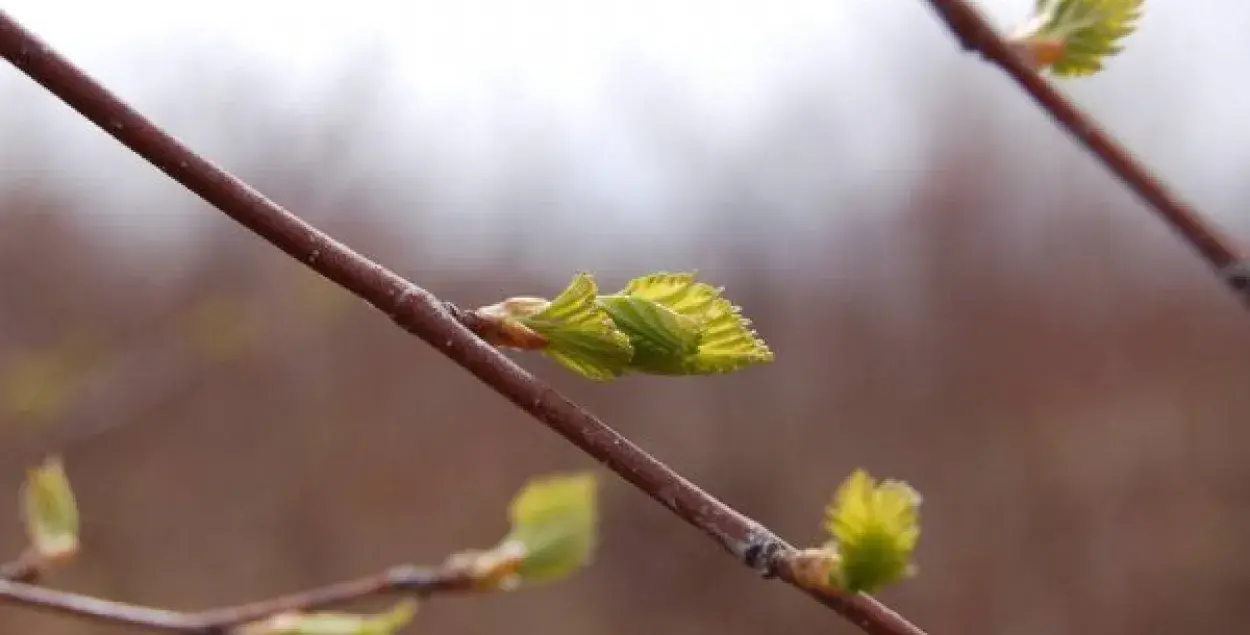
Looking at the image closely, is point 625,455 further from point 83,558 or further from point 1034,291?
point 1034,291

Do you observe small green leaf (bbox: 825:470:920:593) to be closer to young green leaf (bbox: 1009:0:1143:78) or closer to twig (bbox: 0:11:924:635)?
twig (bbox: 0:11:924:635)

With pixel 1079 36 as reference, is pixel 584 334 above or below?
below

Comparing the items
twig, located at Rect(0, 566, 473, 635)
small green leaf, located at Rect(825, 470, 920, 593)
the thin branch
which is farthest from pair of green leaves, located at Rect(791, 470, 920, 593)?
twig, located at Rect(0, 566, 473, 635)

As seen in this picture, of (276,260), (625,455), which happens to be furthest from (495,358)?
(276,260)

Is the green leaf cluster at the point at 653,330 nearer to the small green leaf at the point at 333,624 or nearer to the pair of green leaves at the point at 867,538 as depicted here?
the pair of green leaves at the point at 867,538

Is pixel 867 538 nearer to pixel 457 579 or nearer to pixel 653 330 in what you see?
pixel 653 330

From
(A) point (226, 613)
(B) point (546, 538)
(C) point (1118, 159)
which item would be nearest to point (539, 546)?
(B) point (546, 538)

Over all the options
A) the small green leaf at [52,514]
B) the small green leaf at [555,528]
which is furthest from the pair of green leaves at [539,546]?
the small green leaf at [52,514]
